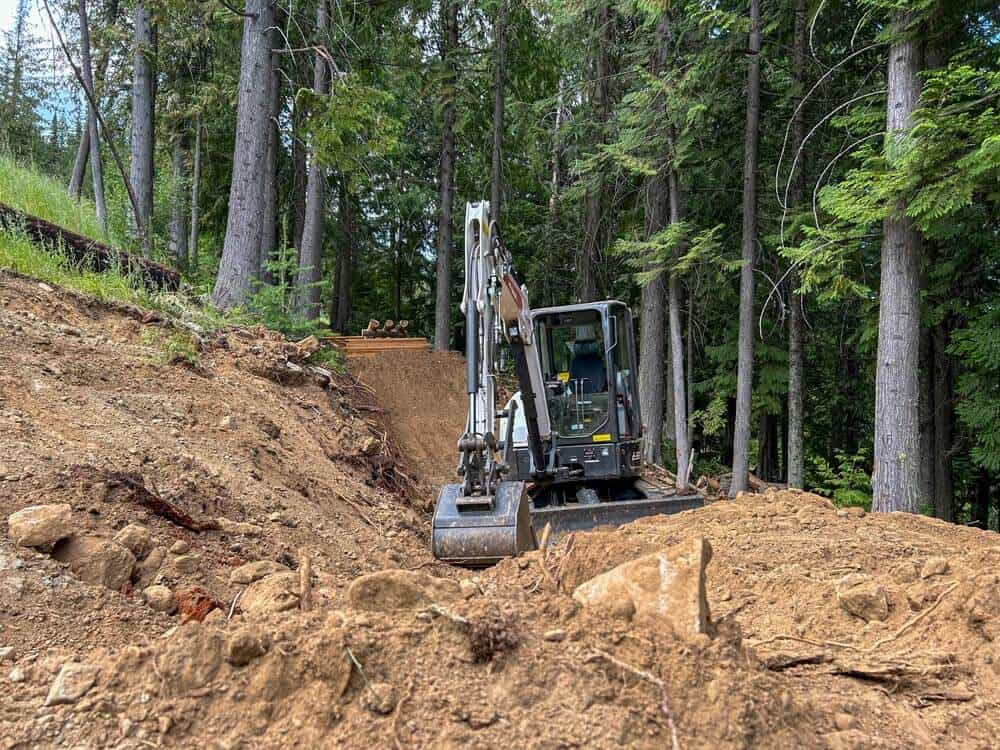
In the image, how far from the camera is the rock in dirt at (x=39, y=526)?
3412mm

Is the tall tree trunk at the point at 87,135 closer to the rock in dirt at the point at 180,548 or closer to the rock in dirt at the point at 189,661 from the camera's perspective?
the rock in dirt at the point at 180,548

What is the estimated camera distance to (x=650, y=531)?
25.5ft

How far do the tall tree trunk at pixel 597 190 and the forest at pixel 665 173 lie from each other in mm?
94

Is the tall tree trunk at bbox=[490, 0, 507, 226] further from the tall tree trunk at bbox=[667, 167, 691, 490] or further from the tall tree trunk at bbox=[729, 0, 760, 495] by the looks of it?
the tall tree trunk at bbox=[729, 0, 760, 495]

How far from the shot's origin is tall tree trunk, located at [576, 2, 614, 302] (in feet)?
52.2

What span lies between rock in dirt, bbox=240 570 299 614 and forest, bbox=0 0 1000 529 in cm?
709

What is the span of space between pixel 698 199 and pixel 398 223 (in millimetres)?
15201

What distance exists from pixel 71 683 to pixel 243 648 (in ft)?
1.87

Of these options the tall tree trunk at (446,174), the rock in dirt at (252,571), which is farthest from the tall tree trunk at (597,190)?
the rock in dirt at (252,571)

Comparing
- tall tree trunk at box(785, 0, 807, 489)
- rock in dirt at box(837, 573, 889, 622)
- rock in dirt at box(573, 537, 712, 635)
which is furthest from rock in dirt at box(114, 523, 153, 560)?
tall tree trunk at box(785, 0, 807, 489)

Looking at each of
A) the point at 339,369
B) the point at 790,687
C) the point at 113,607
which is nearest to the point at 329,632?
the point at 113,607

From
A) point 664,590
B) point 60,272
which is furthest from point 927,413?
point 60,272

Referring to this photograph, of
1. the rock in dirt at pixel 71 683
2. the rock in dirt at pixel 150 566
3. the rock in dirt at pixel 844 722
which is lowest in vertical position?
the rock in dirt at pixel 844 722

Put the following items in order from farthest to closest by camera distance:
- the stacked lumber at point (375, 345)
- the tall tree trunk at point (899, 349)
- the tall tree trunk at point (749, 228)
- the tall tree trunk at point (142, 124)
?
the stacked lumber at point (375, 345) → the tall tree trunk at point (142, 124) → the tall tree trunk at point (749, 228) → the tall tree trunk at point (899, 349)
